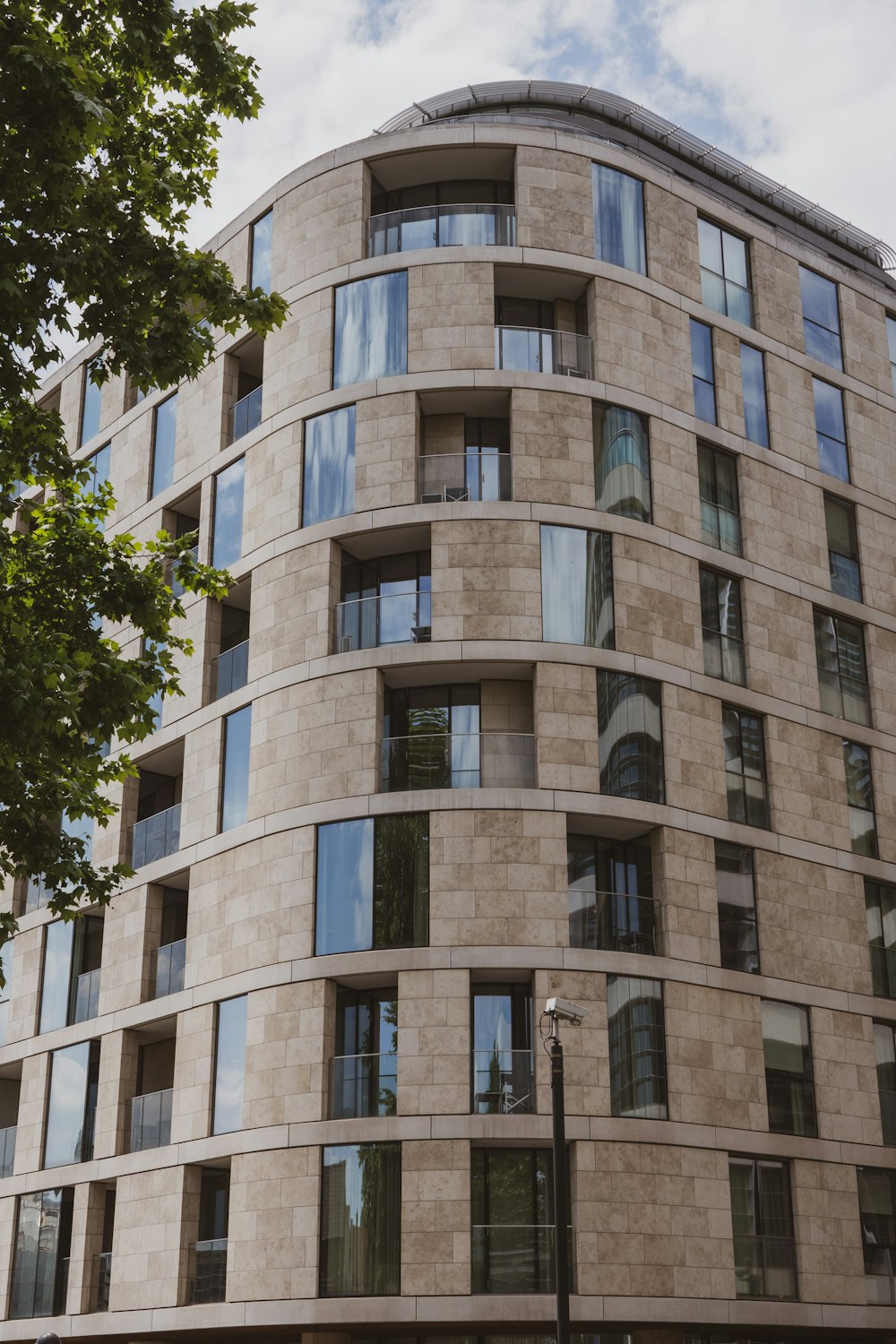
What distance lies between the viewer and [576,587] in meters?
30.3

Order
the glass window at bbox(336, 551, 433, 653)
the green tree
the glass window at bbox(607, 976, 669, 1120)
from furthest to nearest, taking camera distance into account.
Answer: the glass window at bbox(336, 551, 433, 653), the glass window at bbox(607, 976, 669, 1120), the green tree

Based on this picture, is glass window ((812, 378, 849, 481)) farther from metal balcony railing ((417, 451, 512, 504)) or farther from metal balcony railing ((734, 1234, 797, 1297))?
metal balcony railing ((734, 1234, 797, 1297))

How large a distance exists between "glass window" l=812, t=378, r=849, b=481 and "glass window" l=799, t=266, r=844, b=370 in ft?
2.48

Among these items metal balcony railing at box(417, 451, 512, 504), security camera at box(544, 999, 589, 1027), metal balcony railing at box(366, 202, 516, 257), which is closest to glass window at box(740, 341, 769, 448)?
metal balcony railing at box(366, 202, 516, 257)

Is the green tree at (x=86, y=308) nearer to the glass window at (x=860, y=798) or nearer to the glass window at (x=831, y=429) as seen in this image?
the glass window at (x=860, y=798)

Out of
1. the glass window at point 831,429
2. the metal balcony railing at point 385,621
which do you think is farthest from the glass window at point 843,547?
the metal balcony railing at point 385,621

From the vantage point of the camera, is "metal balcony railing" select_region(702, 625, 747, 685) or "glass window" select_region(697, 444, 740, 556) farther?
"glass window" select_region(697, 444, 740, 556)

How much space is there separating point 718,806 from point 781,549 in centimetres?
668

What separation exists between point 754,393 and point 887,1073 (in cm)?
1486

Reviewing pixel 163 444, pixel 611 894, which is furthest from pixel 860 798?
pixel 163 444

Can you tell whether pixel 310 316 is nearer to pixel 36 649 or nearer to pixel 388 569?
pixel 388 569

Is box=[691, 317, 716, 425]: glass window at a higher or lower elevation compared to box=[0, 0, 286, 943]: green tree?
higher

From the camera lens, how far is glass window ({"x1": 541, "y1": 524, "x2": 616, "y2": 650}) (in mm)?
29969

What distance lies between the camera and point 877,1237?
30578 millimetres
